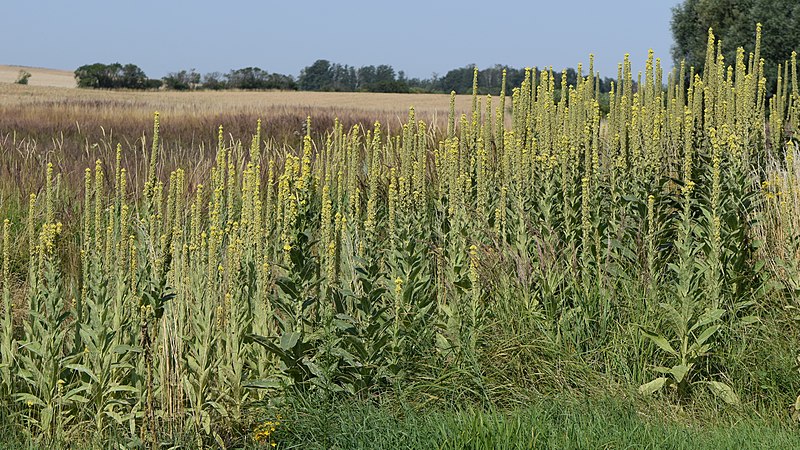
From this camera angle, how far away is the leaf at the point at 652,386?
403cm

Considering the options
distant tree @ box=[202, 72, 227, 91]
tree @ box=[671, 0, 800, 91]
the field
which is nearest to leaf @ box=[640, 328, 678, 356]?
the field

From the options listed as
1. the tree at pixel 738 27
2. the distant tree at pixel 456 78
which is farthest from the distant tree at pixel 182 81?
the tree at pixel 738 27

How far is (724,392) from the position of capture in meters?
4.11

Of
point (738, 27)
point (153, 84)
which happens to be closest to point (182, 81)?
point (153, 84)

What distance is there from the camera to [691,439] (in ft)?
11.6

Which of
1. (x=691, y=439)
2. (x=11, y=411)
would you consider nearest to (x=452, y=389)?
(x=691, y=439)

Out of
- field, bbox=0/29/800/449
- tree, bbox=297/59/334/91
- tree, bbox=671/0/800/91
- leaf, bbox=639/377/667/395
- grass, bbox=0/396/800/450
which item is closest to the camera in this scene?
grass, bbox=0/396/800/450

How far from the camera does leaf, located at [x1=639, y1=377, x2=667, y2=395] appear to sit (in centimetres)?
403

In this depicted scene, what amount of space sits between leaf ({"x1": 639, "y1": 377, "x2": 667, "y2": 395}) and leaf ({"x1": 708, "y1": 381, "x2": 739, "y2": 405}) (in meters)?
0.26

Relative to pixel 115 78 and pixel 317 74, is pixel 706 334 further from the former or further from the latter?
pixel 317 74

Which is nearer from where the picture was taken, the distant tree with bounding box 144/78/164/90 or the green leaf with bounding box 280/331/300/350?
the green leaf with bounding box 280/331/300/350

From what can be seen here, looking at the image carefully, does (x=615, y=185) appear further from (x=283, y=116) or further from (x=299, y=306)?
(x=283, y=116)

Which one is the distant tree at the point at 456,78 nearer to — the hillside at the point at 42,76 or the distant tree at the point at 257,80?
the distant tree at the point at 257,80

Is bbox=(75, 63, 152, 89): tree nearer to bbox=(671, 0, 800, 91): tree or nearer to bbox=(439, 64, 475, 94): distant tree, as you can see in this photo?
bbox=(439, 64, 475, 94): distant tree
